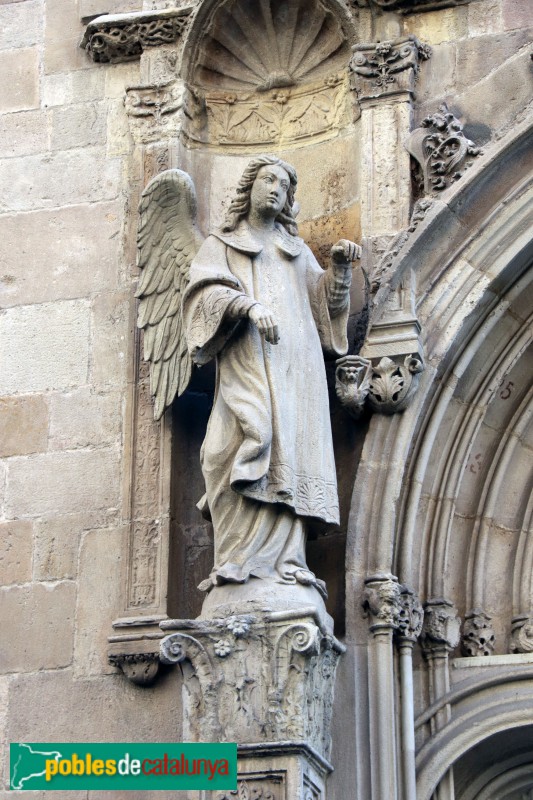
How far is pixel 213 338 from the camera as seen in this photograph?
8.60m

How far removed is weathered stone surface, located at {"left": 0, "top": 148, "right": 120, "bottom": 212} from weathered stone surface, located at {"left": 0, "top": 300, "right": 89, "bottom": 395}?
64 cm

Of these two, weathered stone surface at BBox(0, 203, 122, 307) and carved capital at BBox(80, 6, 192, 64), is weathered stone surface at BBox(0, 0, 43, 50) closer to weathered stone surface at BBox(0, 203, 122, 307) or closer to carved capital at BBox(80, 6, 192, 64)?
carved capital at BBox(80, 6, 192, 64)

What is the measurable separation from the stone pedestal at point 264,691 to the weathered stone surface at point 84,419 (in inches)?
58.1

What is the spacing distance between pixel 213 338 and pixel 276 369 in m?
0.34

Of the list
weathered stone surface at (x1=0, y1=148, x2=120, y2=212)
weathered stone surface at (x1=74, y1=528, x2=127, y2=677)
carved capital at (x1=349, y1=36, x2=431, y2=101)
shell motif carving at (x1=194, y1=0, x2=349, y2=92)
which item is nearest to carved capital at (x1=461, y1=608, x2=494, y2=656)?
weathered stone surface at (x1=74, y1=528, x2=127, y2=677)

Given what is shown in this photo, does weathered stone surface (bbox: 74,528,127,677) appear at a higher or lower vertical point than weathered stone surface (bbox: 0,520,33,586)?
lower

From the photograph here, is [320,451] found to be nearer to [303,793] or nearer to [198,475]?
[198,475]

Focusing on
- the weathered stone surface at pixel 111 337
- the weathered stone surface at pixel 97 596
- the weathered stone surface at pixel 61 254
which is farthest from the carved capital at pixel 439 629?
the weathered stone surface at pixel 61 254

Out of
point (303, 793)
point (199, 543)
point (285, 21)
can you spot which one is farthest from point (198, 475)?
point (285, 21)

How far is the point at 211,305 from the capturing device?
8594 mm

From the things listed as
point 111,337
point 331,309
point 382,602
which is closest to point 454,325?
point 331,309

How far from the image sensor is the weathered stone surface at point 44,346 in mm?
9562

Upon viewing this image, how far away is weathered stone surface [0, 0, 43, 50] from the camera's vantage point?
413 inches

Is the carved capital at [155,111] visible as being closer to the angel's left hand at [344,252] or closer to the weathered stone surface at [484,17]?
the angel's left hand at [344,252]
